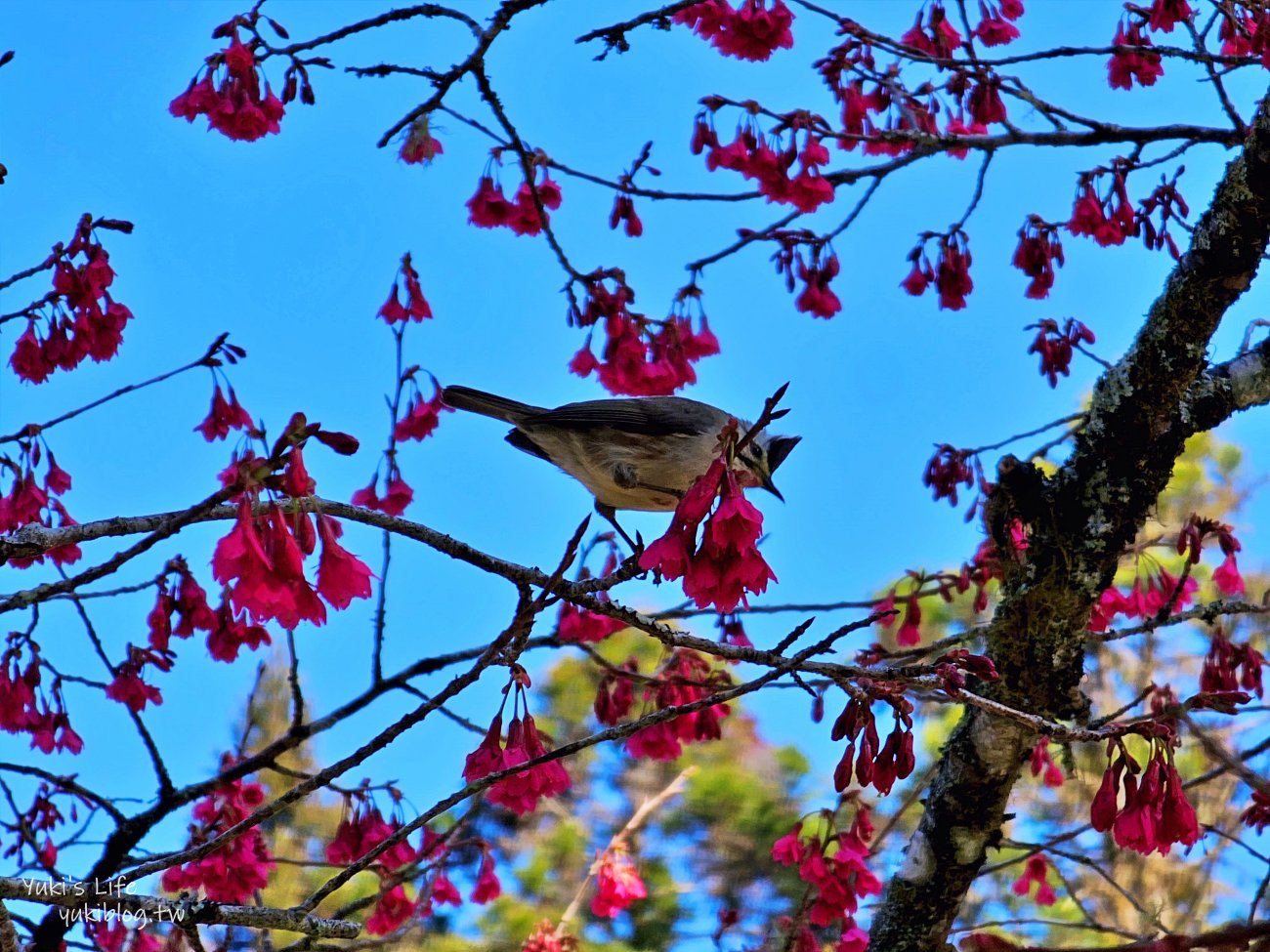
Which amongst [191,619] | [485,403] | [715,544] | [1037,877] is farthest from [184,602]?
[1037,877]

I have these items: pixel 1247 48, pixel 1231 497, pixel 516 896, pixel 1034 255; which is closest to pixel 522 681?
pixel 1034 255

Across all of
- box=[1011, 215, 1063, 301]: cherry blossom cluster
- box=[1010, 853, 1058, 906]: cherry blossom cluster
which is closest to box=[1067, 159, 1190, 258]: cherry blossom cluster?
box=[1011, 215, 1063, 301]: cherry blossom cluster

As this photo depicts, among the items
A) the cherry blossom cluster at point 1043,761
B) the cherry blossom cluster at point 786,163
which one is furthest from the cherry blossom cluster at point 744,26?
the cherry blossom cluster at point 1043,761

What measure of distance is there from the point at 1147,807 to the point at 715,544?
46.6 inches

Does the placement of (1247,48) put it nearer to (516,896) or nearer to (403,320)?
(403,320)

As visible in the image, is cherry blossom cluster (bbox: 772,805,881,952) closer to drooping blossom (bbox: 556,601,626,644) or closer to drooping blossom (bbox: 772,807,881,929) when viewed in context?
drooping blossom (bbox: 772,807,881,929)

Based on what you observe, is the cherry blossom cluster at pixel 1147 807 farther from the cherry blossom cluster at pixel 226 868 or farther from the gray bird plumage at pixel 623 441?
the cherry blossom cluster at pixel 226 868

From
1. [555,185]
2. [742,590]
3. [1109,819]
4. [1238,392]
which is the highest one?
[555,185]

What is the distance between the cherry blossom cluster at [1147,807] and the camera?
8.59 feet

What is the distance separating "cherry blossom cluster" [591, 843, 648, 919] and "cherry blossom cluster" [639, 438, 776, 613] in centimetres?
310

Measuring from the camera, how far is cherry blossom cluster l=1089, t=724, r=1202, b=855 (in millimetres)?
2617

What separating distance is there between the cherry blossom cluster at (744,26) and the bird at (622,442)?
132cm

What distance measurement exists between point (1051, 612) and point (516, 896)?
7023 mm

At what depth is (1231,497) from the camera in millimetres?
12344
